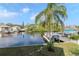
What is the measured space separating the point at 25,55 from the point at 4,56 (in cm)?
20

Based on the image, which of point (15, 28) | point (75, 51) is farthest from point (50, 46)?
point (15, 28)

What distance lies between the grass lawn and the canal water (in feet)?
0.13

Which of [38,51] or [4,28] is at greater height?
[4,28]

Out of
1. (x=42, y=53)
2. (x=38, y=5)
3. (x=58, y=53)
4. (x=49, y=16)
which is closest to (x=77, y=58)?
(x=58, y=53)

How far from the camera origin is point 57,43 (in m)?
1.76

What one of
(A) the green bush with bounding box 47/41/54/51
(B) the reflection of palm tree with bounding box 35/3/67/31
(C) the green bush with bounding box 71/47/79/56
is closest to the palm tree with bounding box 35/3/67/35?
(B) the reflection of palm tree with bounding box 35/3/67/31

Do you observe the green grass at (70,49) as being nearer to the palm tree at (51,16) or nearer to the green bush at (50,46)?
the green bush at (50,46)

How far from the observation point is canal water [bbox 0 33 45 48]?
5.74 feet

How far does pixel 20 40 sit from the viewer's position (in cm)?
175

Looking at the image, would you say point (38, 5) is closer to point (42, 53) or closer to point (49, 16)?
point (49, 16)

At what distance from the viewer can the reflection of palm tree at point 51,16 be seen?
5.77 ft

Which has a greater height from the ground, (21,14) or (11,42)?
(21,14)

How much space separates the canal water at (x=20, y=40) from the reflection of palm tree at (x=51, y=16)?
148 millimetres

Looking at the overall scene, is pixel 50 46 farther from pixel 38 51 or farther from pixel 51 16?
pixel 51 16
